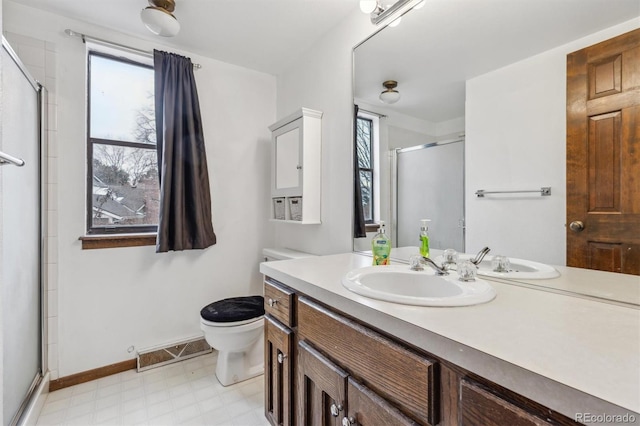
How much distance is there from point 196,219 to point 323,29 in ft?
5.00

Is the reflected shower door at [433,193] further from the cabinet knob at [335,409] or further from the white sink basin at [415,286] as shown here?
the cabinet knob at [335,409]

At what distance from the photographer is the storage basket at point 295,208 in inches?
78.7

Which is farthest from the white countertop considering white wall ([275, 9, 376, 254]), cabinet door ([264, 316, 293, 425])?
white wall ([275, 9, 376, 254])

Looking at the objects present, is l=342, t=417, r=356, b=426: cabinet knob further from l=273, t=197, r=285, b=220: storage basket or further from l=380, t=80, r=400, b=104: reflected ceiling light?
l=273, t=197, r=285, b=220: storage basket

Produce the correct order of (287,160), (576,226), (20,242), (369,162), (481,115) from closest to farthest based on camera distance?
1. (576,226)
2. (481,115)
3. (20,242)
4. (369,162)
5. (287,160)

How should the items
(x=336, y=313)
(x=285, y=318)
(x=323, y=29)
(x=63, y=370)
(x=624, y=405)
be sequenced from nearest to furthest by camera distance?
(x=624, y=405) < (x=336, y=313) < (x=285, y=318) < (x=63, y=370) < (x=323, y=29)

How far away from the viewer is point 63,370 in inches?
69.6

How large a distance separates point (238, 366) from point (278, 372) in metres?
0.74

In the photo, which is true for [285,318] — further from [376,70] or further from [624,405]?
[376,70]

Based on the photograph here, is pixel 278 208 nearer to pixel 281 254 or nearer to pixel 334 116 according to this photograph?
pixel 281 254

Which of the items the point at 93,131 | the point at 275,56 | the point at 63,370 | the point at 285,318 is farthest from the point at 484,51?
the point at 63,370

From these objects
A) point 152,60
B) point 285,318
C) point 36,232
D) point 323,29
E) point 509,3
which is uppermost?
point 323,29

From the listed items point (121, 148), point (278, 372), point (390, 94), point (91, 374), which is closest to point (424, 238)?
point (390, 94)

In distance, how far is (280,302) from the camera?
1.26 meters
